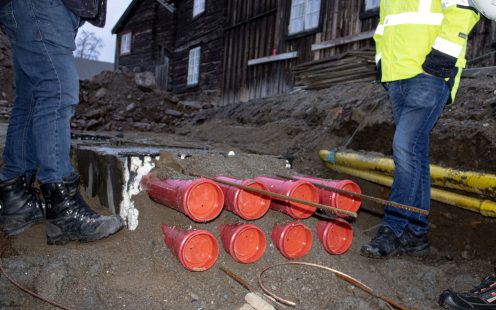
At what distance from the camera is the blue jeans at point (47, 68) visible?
2150 mm

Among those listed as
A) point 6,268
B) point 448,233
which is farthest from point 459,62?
point 6,268

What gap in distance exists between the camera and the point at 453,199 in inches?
106

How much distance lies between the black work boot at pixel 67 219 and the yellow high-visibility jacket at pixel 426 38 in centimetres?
215

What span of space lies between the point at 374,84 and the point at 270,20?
15.9 ft

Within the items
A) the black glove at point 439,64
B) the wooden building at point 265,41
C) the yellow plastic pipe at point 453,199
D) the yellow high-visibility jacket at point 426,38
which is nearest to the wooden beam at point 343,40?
the wooden building at point 265,41

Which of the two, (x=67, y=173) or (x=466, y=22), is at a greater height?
(x=466, y=22)

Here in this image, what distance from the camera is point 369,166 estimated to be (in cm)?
326

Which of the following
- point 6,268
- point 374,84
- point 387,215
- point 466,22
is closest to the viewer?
point 6,268

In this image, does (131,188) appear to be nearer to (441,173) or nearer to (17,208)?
(17,208)

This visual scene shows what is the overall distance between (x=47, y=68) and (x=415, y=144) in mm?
2287

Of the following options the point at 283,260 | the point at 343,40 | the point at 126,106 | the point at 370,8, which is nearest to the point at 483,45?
the point at 370,8

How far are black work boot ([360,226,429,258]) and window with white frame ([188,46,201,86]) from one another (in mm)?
11304

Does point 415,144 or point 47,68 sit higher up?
point 47,68

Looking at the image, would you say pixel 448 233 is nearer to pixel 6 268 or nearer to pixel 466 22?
pixel 466 22
